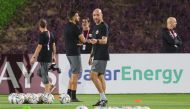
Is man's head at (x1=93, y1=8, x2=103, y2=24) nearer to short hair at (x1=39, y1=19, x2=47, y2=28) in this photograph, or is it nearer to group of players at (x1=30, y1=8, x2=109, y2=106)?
group of players at (x1=30, y1=8, x2=109, y2=106)

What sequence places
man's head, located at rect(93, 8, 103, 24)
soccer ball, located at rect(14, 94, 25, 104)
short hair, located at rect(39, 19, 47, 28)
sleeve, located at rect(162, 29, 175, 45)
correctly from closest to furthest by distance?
man's head, located at rect(93, 8, 103, 24) → soccer ball, located at rect(14, 94, 25, 104) → short hair, located at rect(39, 19, 47, 28) → sleeve, located at rect(162, 29, 175, 45)

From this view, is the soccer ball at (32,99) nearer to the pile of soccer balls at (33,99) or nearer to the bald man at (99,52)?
the pile of soccer balls at (33,99)

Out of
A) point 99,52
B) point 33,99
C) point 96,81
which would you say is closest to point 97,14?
point 99,52

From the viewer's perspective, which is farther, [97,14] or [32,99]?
[32,99]

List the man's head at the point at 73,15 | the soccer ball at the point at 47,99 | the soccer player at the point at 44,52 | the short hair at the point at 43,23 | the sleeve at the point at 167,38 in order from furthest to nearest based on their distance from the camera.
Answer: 1. the sleeve at the point at 167,38
2. the soccer player at the point at 44,52
3. the short hair at the point at 43,23
4. the man's head at the point at 73,15
5. the soccer ball at the point at 47,99

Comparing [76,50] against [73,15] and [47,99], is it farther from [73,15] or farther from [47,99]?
[47,99]

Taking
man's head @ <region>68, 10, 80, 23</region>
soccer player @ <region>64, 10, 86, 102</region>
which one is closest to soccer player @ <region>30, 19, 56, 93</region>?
soccer player @ <region>64, 10, 86, 102</region>

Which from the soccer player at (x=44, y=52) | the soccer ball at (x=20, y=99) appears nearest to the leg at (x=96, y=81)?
the soccer ball at (x=20, y=99)

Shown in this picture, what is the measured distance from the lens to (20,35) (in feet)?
128

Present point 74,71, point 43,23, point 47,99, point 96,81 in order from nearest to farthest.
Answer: point 96,81
point 47,99
point 74,71
point 43,23

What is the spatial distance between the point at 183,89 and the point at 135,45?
14897 mm

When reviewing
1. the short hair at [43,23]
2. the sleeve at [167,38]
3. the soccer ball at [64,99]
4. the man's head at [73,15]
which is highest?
the man's head at [73,15]

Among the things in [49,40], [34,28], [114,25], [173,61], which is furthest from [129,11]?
[49,40]

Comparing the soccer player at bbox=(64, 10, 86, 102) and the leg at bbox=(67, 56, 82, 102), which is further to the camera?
the leg at bbox=(67, 56, 82, 102)
